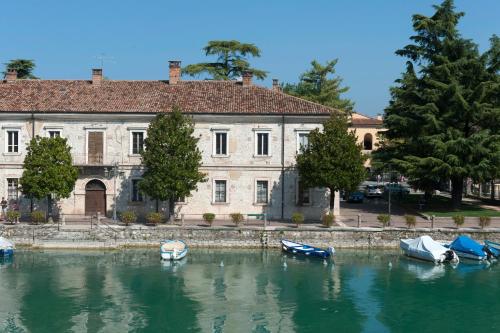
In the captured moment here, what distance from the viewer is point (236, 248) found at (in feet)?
135

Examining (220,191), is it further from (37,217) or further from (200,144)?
(37,217)

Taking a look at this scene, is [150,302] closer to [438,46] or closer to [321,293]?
[321,293]

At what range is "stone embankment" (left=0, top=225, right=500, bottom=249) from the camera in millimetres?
40812

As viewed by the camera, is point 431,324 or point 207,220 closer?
point 431,324

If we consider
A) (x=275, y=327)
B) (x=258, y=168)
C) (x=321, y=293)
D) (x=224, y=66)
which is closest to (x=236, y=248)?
(x=258, y=168)

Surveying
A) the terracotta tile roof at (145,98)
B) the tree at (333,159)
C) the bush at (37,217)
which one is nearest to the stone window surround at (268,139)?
the terracotta tile roof at (145,98)

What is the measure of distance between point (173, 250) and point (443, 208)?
26048 mm

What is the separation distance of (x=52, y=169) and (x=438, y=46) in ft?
108

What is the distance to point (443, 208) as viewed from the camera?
51.8 m

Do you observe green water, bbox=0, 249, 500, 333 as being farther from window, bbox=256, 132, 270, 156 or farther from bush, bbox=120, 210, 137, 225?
window, bbox=256, 132, 270, 156

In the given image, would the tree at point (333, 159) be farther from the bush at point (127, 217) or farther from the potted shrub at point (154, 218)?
the bush at point (127, 217)

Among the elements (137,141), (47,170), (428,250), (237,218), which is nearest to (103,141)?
(137,141)

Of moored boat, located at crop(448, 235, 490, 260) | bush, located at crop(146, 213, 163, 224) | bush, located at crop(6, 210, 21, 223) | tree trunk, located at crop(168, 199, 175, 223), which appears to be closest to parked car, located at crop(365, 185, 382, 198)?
moored boat, located at crop(448, 235, 490, 260)

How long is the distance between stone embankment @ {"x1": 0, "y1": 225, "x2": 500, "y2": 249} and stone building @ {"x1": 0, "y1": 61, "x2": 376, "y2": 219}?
445 centimetres
